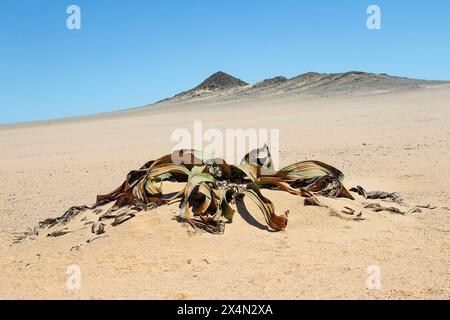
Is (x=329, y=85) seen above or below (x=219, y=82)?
below

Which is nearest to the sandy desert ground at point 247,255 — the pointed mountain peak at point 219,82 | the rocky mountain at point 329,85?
the rocky mountain at point 329,85

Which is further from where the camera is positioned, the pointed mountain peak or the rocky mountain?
the pointed mountain peak

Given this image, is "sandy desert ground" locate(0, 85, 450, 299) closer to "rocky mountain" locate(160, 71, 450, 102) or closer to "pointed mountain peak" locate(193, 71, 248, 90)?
"rocky mountain" locate(160, 71, 450, 102)

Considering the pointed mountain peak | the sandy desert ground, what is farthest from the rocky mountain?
the sandy desert ground

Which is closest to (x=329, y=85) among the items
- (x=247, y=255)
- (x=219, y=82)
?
(x=219, y=82)

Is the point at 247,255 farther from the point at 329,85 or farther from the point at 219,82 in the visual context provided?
the point at 219,82

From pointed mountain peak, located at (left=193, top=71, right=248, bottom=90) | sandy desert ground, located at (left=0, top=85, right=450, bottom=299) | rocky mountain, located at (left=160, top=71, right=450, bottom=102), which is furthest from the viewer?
pointed mountain peak, located at (left=193, top=71, right=248, bottom=90)

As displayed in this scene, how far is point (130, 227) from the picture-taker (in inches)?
138

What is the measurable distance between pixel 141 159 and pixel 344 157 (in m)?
3.06

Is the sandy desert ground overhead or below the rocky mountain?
below

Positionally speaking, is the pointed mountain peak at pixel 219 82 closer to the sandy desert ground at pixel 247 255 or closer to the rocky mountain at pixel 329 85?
the rocky mountain at pixel 329 85

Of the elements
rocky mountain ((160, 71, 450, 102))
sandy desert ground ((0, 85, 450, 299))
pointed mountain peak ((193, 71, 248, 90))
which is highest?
pointed mountain peak ((193, 71, 248, 90))
